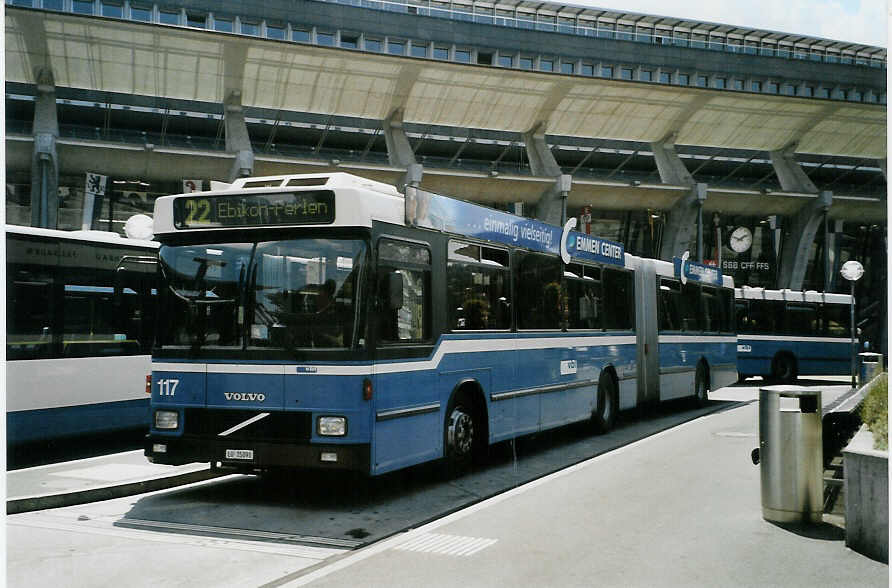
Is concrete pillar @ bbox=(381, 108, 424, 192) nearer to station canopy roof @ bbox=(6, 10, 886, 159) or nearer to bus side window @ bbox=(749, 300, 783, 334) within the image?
station canopy roof @ bbox=(6, 10, 886, 159)

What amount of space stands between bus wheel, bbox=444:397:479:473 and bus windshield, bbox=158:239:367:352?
2020mm

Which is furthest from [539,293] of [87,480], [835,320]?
[835,320]

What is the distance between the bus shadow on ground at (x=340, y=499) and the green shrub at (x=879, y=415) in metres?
3.58

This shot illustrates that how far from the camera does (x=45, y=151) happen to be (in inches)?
Answer: 1194

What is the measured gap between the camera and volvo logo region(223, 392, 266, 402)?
26.3 feet

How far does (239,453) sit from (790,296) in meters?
23.9

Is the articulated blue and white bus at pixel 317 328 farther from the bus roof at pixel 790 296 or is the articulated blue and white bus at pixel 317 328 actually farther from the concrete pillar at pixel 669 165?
the concrete pillar at pixel 669 165

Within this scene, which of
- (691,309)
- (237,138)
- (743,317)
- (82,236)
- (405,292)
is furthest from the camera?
(237,138)

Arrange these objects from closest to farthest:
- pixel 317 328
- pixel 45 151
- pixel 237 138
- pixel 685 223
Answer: pixel 317 328
pixel 45 151
pixel 237 138
pixel 685 223

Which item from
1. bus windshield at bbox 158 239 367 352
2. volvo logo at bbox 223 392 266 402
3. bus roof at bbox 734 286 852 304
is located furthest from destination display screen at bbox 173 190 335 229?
bus roof at bbox 734 286 852 304

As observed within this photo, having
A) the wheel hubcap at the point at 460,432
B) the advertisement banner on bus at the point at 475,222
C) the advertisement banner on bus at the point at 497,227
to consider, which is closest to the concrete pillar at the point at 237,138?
the advertisement banner on bus at the point at 497,227

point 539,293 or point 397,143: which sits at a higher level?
point 397,143

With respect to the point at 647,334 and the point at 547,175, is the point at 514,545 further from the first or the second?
the point at 547,175

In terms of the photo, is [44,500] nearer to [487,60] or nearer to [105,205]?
[105,205]
